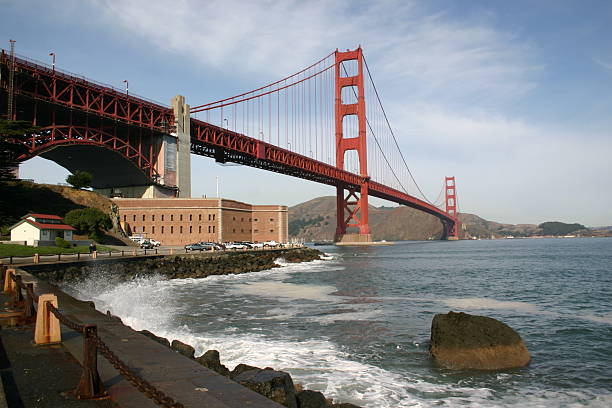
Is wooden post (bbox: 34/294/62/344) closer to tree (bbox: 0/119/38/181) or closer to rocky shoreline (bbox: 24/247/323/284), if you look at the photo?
rocky shoreline (bbox: 24/247/323/284)

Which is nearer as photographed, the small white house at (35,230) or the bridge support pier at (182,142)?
the small white house at (35,230)

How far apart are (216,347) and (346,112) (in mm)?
94216

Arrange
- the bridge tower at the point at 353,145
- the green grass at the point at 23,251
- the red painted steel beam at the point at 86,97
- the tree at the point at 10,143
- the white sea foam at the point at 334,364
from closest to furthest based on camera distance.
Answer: the white sea foam at the point at 334,364
the green grass at the point at 23,251
the tree at the point at 10,143
the red painted steel beam at the point at 86,97
the bridge tower at the point at 353,145

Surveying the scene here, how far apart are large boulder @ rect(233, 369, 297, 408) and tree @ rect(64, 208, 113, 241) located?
46610 mm

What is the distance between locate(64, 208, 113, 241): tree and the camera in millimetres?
49000

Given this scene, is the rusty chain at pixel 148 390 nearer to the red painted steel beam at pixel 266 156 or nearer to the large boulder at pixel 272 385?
the large boulder at pixel 272 385

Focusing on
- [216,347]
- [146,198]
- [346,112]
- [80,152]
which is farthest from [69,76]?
[346,112]

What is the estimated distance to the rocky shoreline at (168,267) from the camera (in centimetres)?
2662

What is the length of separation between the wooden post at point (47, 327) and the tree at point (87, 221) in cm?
4494

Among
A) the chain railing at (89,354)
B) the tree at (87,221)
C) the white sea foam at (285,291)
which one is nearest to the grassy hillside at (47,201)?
the tree at (87,221)

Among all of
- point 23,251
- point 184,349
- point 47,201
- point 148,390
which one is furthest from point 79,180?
point 148,390

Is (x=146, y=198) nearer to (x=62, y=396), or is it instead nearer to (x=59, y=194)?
(x=59, y=194)

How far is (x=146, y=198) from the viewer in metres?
62.0

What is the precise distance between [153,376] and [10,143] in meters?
44.4
